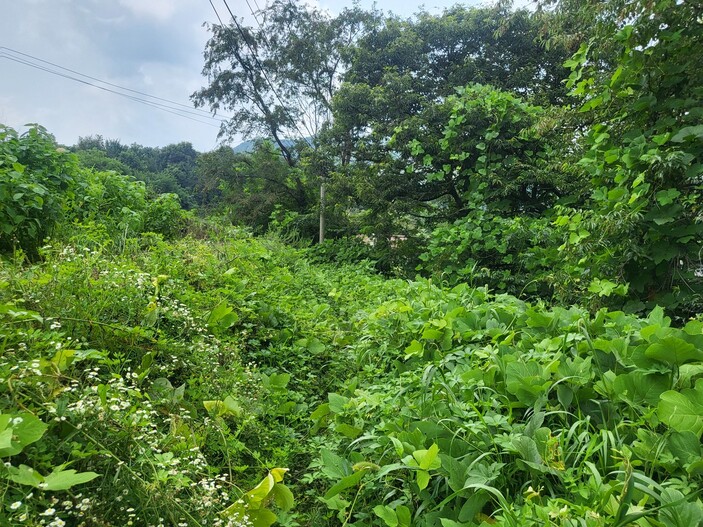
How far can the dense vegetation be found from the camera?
110 cm

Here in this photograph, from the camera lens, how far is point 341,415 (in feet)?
5.53

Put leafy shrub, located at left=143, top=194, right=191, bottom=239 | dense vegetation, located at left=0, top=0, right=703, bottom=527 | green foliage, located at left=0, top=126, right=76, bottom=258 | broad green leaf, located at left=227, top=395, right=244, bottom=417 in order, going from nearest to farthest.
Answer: dense vegetation, located at left=0, top=0, right=703, bottom=527, broad green leaf, located at left=227, top=395, right=244, bottom=417, green foliage, located at left=0, top=126, right=76, bottom=258, leafy shrub, located at left=143, top=194, right=191, bottom=239

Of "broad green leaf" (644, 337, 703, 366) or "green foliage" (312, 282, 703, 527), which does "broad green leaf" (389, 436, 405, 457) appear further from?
"broad green leaf" (644, 337, 703, 366)

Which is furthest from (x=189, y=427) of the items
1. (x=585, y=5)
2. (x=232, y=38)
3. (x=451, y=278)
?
(x=232, y=38)

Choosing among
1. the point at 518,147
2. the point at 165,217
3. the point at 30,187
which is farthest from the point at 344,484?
the point at 518,147

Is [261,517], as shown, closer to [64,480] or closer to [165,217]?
[64,480]

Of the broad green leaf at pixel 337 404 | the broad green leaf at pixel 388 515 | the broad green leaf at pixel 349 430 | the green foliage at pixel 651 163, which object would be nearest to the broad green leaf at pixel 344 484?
the broad green leaf at pixel 388 515

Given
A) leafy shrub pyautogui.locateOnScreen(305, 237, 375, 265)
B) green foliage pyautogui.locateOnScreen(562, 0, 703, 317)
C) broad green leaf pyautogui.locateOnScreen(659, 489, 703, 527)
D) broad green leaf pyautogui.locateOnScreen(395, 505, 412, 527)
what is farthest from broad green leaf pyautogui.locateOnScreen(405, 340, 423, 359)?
leafy shrub pyautogui.locateOnScreen(305, 237, 375, 265)

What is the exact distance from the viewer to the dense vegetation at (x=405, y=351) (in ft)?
3.62

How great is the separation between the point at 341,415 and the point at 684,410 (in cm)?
112

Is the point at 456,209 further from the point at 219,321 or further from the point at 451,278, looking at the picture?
the point at 219,321

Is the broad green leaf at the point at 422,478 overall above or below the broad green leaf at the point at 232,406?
below

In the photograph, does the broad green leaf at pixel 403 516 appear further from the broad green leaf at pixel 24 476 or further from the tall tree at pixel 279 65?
the tall tree at pixel 279 65

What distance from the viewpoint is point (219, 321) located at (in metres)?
2.45
